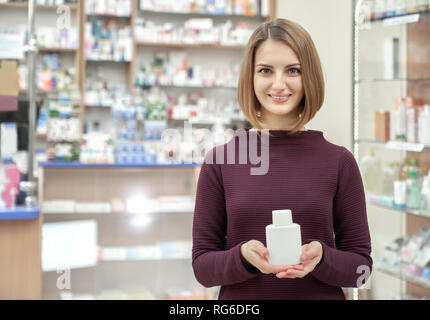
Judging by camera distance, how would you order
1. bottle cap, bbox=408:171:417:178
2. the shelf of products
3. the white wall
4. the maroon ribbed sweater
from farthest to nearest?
the shelf of products, bottle cap, bbox=408:171:417:178, the white wall, the maroon ribbed sweater

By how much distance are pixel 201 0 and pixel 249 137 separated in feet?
15.1

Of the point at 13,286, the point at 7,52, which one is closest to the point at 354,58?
the point at 7,52

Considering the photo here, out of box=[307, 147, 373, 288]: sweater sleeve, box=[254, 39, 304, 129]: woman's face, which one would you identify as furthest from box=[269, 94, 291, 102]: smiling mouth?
box=[307, 147, 373, 288]: sweater sleeve

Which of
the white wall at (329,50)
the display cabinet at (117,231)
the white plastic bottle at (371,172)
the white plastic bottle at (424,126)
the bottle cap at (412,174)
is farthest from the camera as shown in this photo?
the display cabinet at (117,231)

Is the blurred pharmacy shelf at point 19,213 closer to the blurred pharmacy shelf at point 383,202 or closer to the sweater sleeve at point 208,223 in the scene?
the blurred pharmacy shelf at point 383,202

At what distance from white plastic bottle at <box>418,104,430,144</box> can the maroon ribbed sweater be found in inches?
72.0

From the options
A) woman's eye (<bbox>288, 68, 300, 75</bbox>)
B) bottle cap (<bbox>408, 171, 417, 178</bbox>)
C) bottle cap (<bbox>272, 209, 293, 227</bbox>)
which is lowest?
bottle cap (<bbox>408, 171, 417, 178</bbox>)

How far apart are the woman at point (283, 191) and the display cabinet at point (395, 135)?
5.77ft

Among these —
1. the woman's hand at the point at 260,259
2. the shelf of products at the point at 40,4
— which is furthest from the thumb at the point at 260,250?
the shelf of products at the point at 40,4

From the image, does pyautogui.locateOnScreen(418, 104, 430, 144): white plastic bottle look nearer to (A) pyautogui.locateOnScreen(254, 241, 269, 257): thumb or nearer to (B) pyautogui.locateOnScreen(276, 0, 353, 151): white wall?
(B) pyautogui.locateOnScreen(276, 0, 353, 151): white wall

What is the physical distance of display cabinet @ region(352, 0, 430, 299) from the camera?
253cm

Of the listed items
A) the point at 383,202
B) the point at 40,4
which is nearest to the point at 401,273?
the point at 383,202

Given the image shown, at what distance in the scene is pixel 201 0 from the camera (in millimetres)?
5188

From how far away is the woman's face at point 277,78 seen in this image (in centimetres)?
74
